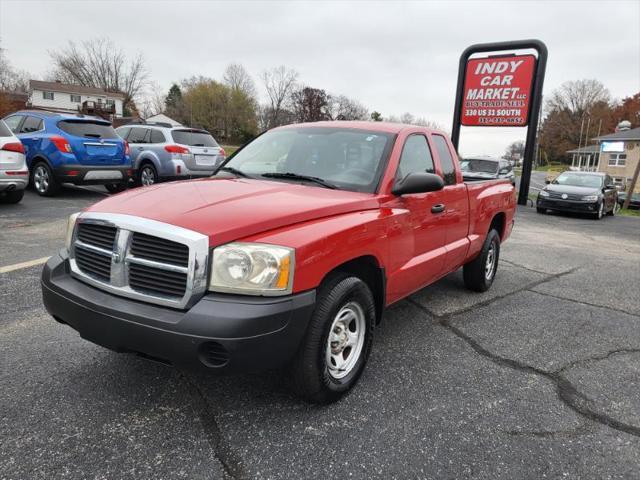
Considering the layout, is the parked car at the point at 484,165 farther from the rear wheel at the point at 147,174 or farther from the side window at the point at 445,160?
the side window at the point at 445,160

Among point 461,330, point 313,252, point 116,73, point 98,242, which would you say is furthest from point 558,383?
point 116,73

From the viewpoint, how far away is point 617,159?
5334 cm

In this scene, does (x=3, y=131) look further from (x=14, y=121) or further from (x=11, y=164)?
(x=14, y=121)

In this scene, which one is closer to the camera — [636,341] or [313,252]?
[313,252]

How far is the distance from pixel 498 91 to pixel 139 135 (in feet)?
40.4

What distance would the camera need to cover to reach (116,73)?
7625 centimetres

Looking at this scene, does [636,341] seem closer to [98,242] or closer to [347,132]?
[347,132]

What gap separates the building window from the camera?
52494 millimetres

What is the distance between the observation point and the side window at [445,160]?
4230 millimetres

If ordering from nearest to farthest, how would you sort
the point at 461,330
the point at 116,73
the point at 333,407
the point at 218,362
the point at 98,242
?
the point at 218,362 < the point at 98,242 < the point at 333,407 < the point at 461,330 < the point at 116,73

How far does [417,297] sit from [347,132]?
209 centimetres

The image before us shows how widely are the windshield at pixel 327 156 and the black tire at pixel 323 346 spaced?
813 mm

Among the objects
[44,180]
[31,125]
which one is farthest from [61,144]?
[31,125]

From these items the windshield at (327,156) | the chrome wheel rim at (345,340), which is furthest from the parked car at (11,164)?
the chrome wheel rim at (345,340)
